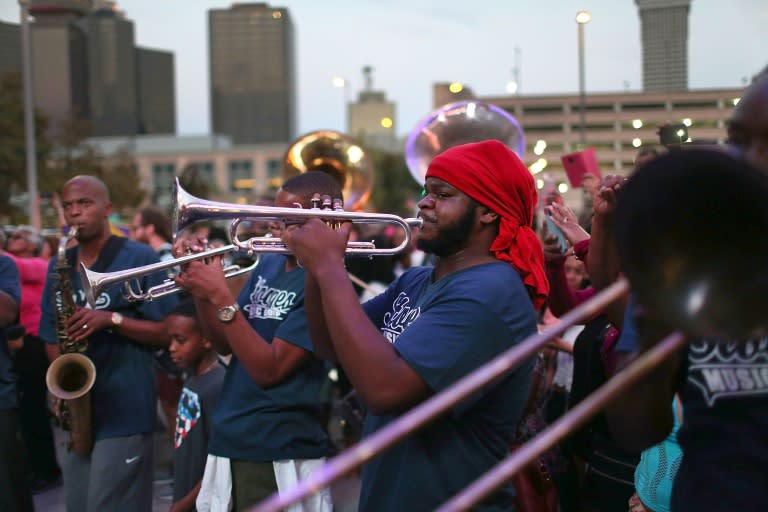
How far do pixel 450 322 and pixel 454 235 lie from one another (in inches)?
15.0

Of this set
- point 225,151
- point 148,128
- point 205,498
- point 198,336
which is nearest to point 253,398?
point 205,498

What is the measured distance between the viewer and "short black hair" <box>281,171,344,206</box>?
395 centimetres

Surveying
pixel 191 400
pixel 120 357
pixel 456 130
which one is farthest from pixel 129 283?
pixel 456 130

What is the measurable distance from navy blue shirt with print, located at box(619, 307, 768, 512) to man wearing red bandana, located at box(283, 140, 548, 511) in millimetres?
583

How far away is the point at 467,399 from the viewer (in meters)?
2.43

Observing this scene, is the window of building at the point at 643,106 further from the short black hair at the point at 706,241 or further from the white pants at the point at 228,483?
the short black hair at the point at 706,241

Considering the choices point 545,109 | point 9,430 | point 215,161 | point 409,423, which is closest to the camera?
point 409,423

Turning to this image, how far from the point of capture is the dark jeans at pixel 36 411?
7.66 metres

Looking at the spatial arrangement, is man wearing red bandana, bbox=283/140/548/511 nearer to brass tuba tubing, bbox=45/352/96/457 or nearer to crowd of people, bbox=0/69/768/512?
Answer: crowd of people, bbox=0/69/768/512

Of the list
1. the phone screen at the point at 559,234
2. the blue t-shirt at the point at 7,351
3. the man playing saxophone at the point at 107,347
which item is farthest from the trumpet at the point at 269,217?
the blue t-shirt at the point at 7,351

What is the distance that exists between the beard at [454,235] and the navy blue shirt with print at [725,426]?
84 centimetres

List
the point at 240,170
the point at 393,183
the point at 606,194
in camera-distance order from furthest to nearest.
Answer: the point at 240,170, the point at 393,183, the point at 606,194

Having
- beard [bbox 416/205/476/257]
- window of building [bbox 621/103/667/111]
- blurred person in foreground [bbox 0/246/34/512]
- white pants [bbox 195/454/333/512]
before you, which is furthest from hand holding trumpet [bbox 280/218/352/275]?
window of building [bbox 621/103/667/111]

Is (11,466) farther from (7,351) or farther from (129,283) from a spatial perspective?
(129,283)
